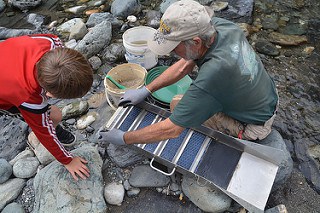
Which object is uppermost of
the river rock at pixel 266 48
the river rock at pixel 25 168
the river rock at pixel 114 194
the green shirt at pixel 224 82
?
the green shirt at pixel 224 82

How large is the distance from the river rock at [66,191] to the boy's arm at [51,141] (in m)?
0.08

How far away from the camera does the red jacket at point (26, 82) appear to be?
2.33 meters

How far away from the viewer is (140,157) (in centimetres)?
325

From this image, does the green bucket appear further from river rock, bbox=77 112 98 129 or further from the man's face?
the man's face

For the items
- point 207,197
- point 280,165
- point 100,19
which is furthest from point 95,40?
point 280,165

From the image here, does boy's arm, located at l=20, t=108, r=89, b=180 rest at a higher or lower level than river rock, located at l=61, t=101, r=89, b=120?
higher

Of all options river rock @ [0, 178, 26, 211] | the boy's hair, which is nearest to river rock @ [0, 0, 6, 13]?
river rock @ [0, 178, 26, 211]

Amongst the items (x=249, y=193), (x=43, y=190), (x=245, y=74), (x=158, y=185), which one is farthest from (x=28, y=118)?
(x=249, y=193)

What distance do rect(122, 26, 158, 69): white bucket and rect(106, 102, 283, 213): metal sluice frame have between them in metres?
1.01

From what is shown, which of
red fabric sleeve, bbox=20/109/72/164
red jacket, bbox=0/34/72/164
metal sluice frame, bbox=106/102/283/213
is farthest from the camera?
metal sluice frame, bbox=106/102/283/213

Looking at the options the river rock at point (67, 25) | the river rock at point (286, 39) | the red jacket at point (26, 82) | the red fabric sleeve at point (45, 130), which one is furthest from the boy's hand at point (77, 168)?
the river rock at point (286, 39)

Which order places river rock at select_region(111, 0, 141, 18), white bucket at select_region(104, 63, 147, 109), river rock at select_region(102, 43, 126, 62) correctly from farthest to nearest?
1. river rock at select_region(111, 0, 141, 18)
2. river rock at select_region(102, 43, 126, 62)
3. white bucket at select_region(104, 63, 147, 109)

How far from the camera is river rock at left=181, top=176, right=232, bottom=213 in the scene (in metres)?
2.82

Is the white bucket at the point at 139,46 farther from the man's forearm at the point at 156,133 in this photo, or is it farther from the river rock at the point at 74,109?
the man's forearm at the point at 156,133
